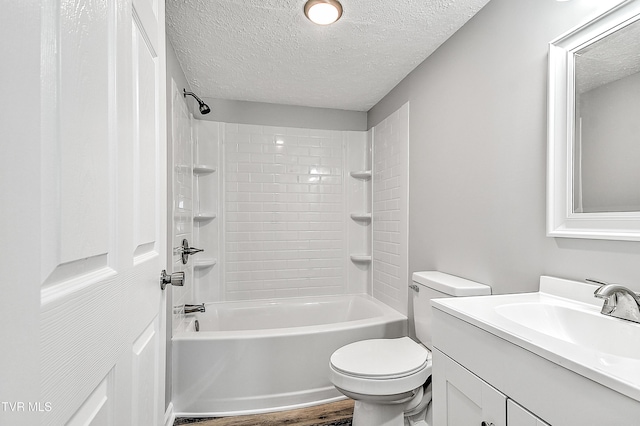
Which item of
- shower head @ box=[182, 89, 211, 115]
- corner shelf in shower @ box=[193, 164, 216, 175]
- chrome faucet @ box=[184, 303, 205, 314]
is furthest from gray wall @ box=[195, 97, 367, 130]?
chrome faucet @ box=[184, 303, 205, 314]

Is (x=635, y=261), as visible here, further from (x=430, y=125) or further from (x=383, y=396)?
(x=430, y=125)

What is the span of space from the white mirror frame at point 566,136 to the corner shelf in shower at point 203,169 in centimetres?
239

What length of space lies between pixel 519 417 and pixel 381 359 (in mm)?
939

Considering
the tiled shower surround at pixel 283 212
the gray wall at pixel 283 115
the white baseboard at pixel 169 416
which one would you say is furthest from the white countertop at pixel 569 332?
the gray wall at pixel 283 115

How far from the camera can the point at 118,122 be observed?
2.21ft

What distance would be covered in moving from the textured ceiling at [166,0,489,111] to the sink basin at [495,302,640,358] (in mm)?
1452

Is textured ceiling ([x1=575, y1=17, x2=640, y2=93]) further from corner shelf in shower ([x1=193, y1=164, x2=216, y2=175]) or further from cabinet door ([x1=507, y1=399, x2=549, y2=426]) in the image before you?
corner shelf in shower ([x1=193, y1=164, x2=216, y2=175])

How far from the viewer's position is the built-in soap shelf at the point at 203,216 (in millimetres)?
2756

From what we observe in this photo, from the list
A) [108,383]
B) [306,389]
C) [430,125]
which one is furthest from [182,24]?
[306,389]

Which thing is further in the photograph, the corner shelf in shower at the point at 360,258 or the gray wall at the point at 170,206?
the corner shelf in shower at the point at 360,258

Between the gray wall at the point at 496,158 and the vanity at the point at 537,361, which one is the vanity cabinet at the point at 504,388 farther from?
the gray wall at the point at 496,158

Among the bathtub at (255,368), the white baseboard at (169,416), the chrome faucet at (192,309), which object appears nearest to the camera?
the white baseboard at (169,416)

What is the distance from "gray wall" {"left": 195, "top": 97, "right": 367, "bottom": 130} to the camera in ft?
9.70

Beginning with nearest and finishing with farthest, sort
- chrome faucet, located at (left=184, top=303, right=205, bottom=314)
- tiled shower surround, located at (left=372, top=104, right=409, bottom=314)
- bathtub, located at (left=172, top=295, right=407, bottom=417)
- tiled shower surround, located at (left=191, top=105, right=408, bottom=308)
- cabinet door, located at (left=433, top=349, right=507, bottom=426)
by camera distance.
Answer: cabinet door, located at (left=433, top=349, right=507, bottom=426), bathtub, located at (left=172, top=295, right=407, bottom=417), chrome faucet, located at (left=184, top=303, right=205, bottom=314), tiled shower surround, located at (left=372, top=104, right=409, bottom=314), tiled shower surround, located at (left=191, top=105, right=408, bottom=308)
